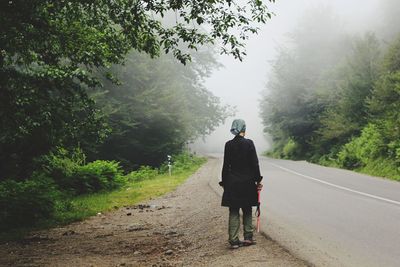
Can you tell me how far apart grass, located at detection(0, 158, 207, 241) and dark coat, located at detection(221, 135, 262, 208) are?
5.95 meters

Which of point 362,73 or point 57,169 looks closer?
point 57,169

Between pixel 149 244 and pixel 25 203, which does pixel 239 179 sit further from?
pixel 25 203

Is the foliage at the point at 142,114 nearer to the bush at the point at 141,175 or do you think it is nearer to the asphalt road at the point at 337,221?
the bush at the point at 141,175

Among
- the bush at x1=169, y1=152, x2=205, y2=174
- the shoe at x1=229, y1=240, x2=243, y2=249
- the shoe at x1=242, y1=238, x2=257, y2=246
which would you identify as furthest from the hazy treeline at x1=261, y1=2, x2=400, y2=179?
the shoe at x1=229, y1=240, x2=243, y2=249

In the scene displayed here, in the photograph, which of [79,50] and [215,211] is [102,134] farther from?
[215,211]

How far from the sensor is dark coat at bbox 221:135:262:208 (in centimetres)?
673

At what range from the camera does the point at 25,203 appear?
11.5m

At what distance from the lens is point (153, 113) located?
27094 millimetres

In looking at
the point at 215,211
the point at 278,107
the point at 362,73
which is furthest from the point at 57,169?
the point at 278,107

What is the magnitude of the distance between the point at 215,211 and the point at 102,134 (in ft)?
15.0

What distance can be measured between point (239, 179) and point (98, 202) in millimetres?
9374

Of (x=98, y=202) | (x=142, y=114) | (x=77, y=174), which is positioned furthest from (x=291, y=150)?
(x=98, y=202)

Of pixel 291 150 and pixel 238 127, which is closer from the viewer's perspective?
Result: pixel 238 127

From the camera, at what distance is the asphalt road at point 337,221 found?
6.38 m
